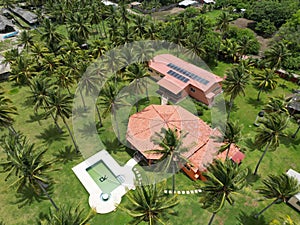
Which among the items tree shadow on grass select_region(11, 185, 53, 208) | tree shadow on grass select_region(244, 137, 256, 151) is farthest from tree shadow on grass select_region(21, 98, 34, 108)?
tree shadow on grass select_region(244, 137, 256, 151)

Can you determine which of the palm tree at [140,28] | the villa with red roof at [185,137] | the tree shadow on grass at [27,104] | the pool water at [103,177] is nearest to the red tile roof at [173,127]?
the villa with red roof at [185,137]

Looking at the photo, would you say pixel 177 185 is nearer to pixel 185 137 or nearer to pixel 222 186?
pixel 185 137

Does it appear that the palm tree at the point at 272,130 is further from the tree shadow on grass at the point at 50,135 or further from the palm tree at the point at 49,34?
the palm tree at the point at 49,34

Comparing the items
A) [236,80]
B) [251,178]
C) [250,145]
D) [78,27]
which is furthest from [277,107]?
[78,27]

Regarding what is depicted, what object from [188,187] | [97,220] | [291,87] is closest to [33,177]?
[97,220]

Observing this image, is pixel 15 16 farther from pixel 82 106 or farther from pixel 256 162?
pixel 256 162
